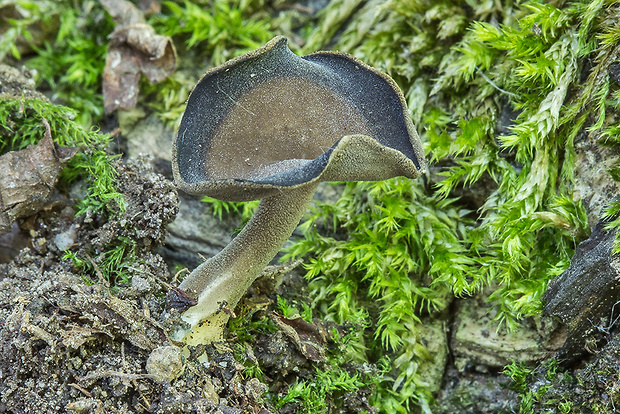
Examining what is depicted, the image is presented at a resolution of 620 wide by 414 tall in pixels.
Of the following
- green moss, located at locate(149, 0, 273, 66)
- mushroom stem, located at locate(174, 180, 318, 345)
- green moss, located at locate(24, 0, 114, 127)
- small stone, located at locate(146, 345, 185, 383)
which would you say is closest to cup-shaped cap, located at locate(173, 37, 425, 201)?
mushroom stem, located at locate(174, 180, 318, 345)

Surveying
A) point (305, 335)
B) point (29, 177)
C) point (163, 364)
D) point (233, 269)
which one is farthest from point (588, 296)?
point (29, 177)

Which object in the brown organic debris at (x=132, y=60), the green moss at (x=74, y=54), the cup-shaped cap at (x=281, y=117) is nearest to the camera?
the cup-shaped cap at (x=281, y=117)

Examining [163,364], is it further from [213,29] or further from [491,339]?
[213,29]

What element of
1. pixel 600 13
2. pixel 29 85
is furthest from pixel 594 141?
pixel 29 85

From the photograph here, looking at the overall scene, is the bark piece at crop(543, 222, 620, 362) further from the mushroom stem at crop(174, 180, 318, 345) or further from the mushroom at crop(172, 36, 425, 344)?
the mushroom stem at crop(174, 180, 318, 345)

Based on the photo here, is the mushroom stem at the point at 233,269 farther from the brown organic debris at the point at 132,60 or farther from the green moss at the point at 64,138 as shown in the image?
the brown organic debris at the point at 132,60

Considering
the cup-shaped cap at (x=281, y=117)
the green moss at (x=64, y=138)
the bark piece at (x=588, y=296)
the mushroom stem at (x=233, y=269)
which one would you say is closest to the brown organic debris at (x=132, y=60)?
the green moss at (x=64, y=138)
